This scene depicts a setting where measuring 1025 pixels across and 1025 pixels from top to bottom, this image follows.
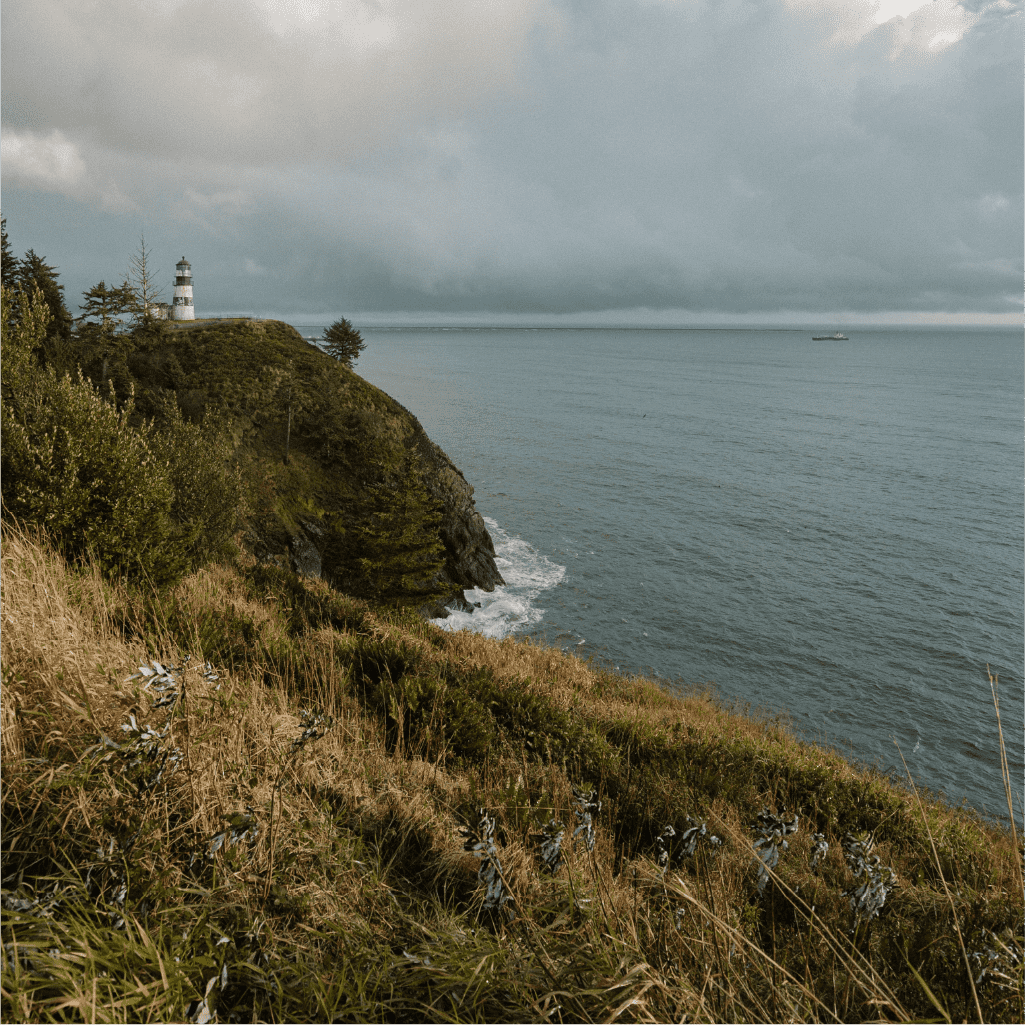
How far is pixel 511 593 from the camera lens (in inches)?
1630

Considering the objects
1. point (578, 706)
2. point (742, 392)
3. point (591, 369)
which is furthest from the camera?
point (591, 369)

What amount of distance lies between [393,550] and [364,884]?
1058 inches

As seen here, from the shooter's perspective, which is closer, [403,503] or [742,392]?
[403,503]

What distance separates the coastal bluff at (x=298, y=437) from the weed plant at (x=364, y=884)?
27.7m

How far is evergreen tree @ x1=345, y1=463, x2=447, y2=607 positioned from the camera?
29.5m

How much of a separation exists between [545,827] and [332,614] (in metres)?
9.30

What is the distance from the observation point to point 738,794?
825 cm

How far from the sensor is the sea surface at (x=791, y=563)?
1152 inches

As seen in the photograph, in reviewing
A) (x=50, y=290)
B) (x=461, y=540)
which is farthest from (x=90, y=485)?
(x=50, y=290)

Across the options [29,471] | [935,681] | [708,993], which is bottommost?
[935,681]

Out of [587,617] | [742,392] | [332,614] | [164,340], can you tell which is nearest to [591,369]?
[742,392]

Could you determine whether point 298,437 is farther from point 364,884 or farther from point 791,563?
point 364,884

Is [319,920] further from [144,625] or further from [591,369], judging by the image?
[591,369]

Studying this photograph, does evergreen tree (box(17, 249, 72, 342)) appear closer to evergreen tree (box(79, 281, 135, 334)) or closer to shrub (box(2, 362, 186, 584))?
evergreen tree (box(79, 281, 135, 334))
